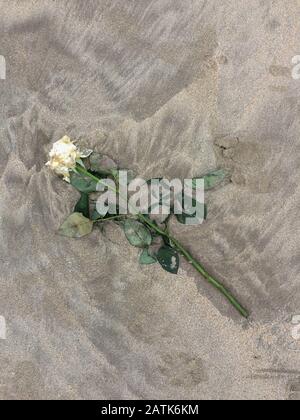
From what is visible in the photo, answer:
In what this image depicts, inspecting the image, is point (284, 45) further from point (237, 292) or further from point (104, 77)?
point (237, 292)

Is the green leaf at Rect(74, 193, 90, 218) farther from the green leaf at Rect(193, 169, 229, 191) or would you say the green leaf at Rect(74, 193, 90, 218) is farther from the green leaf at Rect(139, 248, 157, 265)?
the green leaf at Rect(193, 169, 229, 191)

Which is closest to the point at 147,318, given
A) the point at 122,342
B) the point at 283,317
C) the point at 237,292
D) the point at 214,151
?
the point at 122,342
